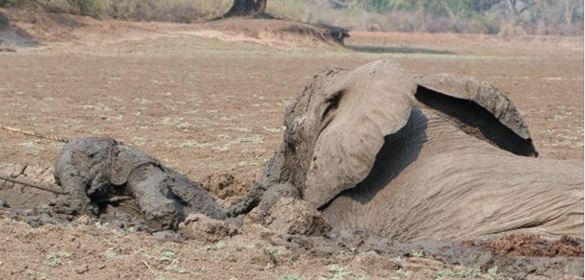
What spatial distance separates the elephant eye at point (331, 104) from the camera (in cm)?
662

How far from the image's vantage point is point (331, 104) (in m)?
6.66

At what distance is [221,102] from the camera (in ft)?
56.7

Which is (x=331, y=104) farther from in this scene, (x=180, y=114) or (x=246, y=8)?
(x=246, y=8)

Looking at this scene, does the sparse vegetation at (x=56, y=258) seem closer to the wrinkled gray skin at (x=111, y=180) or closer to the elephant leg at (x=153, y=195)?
the elephant leg at (x=153, y=195)

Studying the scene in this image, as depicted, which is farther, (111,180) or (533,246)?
(111,180)

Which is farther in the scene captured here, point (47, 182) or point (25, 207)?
point (47, 182)

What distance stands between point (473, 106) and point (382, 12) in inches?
3428

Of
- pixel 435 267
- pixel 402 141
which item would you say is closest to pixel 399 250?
pixel 435 267

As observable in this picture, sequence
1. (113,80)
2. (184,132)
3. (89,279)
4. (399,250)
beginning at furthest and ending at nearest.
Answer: (113,80)
(184,132)
(399,250)
(89,279)

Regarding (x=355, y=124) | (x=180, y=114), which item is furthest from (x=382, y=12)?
(x=355, y=124)

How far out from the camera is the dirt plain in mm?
5242

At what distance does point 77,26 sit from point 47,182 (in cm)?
3211

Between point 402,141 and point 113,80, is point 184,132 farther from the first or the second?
point 113,80

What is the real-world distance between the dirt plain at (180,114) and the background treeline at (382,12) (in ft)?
14.8
